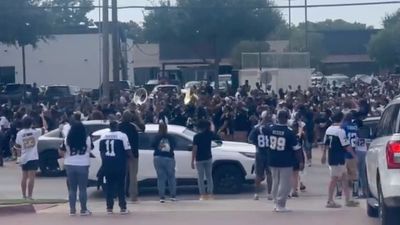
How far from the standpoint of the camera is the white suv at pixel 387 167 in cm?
1438

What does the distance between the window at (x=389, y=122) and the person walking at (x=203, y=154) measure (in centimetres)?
584

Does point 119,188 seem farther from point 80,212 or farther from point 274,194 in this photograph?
point 274,194

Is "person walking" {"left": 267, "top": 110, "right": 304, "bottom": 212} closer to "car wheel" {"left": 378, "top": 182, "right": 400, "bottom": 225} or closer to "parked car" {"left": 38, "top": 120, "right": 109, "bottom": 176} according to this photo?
"car wheel" {"left": 378, "top": 182, "right": 400, "bottom": 225}

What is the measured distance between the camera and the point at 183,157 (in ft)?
79.7

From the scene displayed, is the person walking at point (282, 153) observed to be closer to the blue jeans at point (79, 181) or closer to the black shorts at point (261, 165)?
the black shorts at point (261, 165)

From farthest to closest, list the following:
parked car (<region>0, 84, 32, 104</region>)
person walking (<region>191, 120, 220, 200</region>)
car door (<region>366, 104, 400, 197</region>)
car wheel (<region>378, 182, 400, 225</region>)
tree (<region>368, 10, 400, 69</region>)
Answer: tree (<region>368, 10, 400, 69</region>), parked car (<region>0, 84, 32, 104</region>), person walking (<region>191, 120, 220, 200</region>), car door (<region>366, 104, 400, 197</region>), car wheel (<region>378, 182, 400, 225</region>)

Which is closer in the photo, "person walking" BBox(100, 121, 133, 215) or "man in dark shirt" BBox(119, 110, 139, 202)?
"person walking" BBox(100, 121, 133, 215)

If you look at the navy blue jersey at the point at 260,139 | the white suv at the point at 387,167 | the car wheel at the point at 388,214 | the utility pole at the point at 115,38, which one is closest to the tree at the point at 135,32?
the utility pole at the point at 115,38

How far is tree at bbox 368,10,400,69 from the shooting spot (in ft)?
262

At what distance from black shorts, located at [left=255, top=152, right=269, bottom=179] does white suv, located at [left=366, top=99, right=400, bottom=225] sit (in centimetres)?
507

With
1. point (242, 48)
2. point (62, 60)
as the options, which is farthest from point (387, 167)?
point (62, 60)

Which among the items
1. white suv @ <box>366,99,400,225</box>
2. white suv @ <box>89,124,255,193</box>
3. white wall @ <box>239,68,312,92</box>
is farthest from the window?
white wall @ <box>239,68,312,92</box>

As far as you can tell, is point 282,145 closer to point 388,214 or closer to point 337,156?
point 337,156

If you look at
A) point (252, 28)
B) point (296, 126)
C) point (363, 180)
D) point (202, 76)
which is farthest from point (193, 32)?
point (363, 180)
